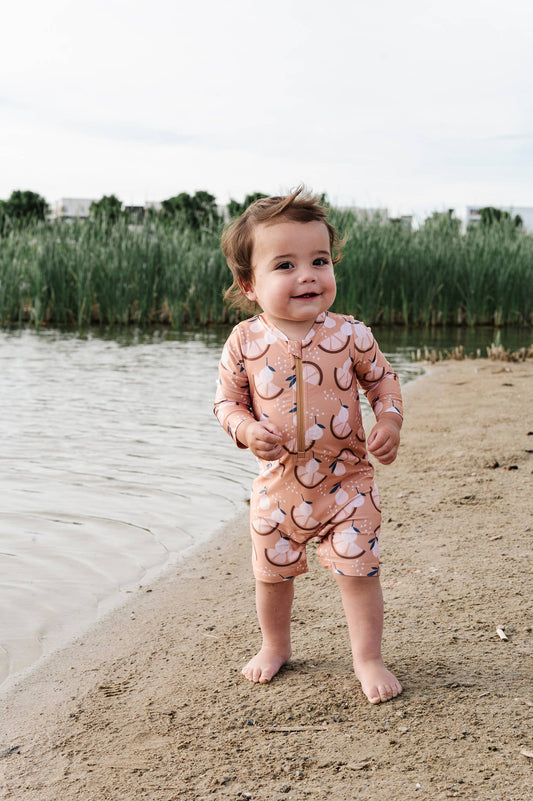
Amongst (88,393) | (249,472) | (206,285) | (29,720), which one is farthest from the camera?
(206,285)

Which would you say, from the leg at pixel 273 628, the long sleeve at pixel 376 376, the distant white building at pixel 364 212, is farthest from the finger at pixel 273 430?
the distant white building at pixel 364 212

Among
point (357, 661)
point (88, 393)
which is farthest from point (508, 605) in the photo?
point (88, 393)

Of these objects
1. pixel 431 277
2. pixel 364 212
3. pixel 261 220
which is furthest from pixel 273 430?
pixel 364 212

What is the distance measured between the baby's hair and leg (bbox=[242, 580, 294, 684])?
2.63 feet

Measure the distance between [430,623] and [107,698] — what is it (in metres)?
0.93

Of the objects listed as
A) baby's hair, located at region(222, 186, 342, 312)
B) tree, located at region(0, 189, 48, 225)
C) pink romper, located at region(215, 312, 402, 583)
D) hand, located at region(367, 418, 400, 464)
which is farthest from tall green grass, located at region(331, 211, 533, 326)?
tree, located at region(0, 189, 48, 225)

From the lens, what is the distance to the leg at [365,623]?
2059 millimetres

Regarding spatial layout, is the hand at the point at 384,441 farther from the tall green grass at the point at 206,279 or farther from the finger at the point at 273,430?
the tall green grass at the point at 206,279

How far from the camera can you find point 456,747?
69.6 inches

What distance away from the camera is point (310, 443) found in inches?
82.4

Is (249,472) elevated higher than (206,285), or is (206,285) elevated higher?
(206,285)

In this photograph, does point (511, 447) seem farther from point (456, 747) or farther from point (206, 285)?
point (206, 285)

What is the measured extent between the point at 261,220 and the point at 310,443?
0.58 metres

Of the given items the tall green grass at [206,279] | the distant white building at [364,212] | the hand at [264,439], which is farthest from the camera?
the distant white building at [364,212]
